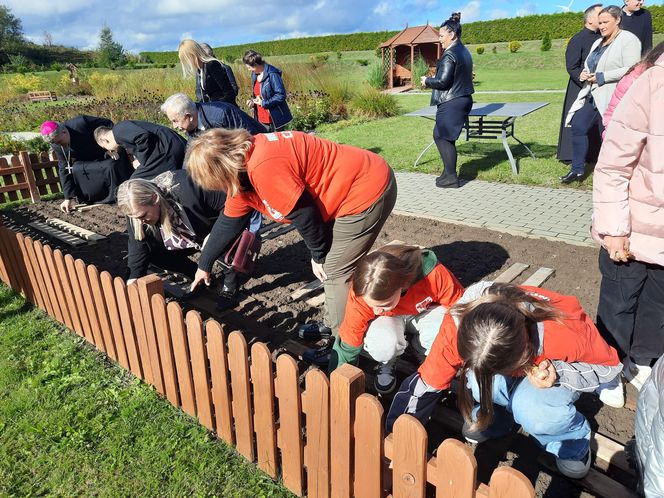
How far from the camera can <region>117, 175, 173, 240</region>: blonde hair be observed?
10.1ft

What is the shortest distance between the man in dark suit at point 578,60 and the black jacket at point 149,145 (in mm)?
5100

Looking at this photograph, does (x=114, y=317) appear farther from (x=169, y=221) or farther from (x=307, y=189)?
(x=307, y=189)

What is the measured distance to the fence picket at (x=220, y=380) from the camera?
2178 millimetres

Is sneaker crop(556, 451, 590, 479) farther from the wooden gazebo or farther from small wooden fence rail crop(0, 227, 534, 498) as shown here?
the wooden gazebo

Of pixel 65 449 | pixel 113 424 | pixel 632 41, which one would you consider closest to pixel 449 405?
pixel 113 424

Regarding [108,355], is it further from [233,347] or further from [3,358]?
[233,347]

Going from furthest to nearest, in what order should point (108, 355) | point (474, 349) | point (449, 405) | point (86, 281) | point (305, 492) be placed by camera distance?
point (108, 355)
point (86, 281)
point (449, 405)
point (305, 492)
point (474, 349)

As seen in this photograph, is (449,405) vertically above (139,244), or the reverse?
(139,244)

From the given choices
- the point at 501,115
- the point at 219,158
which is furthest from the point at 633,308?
the point at 501,115

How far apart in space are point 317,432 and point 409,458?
455 millimetres

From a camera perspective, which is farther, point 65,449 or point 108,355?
point 108,355

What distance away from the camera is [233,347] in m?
2.12

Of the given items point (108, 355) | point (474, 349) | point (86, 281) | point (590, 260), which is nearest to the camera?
point (474, 349)

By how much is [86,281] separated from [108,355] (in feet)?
1.75
